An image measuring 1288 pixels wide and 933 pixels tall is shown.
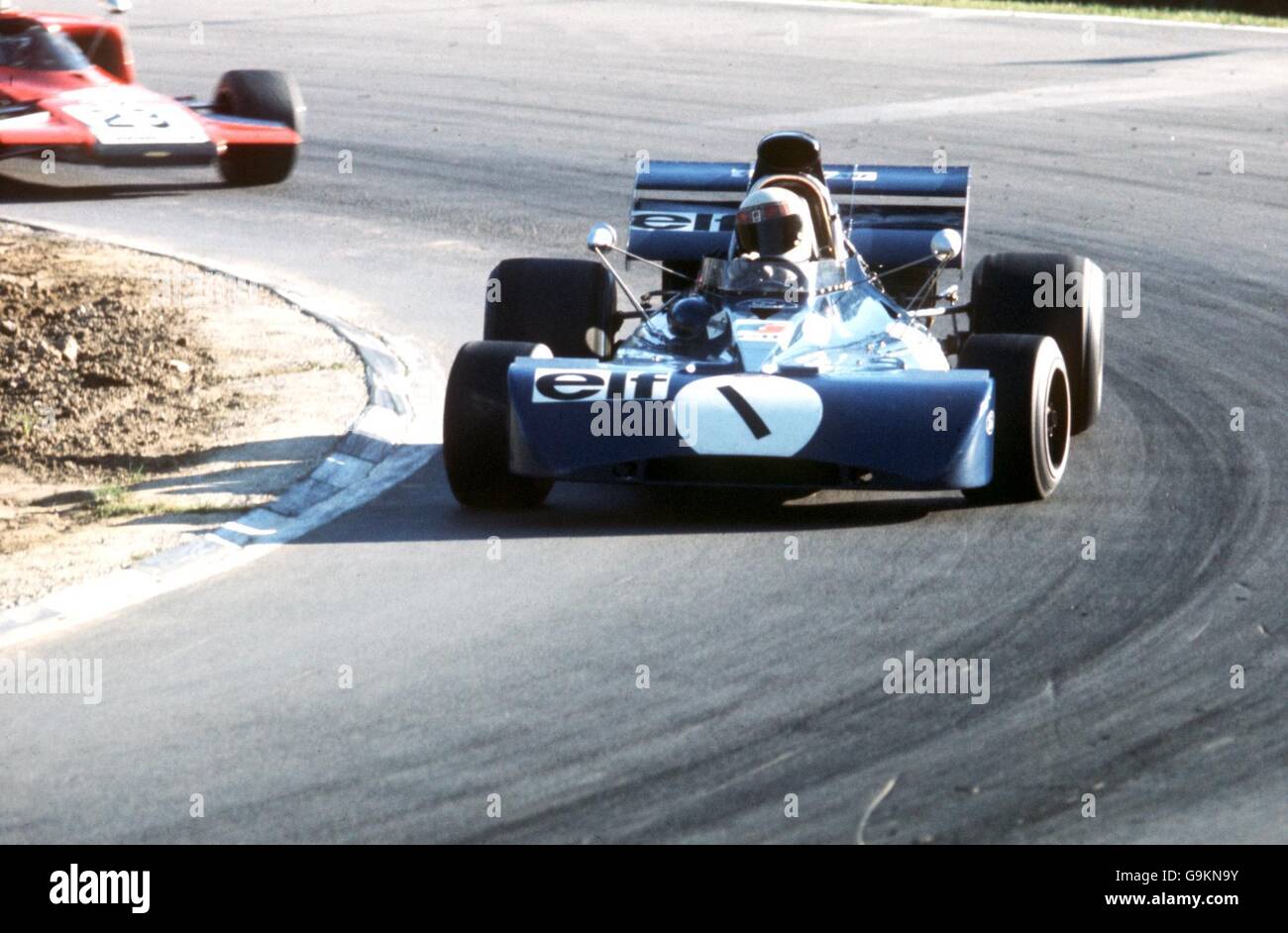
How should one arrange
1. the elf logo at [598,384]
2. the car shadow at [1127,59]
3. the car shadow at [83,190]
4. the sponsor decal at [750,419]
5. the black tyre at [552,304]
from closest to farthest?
the sponsor decal at [750,419] → the elf logo at [598,384] → the black tyre at [552,304] → the car shadow at [83,190] → the car shadow at [1127,59]

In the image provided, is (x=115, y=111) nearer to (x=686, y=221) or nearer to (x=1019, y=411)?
(x=686, y=221)

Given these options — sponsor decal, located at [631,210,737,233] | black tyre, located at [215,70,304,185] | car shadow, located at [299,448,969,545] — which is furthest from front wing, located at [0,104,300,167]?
car shadow, located at [299,448,969,545]

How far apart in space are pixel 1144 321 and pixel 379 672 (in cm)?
649

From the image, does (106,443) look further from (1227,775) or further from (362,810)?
(1227,775)

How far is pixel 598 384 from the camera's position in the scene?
25.8 feet

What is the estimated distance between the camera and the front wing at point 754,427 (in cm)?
767

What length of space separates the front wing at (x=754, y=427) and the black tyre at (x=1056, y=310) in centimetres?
147

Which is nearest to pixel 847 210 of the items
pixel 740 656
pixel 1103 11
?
pixel 740 656

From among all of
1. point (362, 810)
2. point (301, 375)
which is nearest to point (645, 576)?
point (362, 810)

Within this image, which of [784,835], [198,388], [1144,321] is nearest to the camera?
[784,835]

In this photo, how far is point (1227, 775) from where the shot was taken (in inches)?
219

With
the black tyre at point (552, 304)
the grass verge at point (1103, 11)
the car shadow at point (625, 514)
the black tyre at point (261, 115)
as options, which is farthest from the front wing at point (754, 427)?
the grass verge at point (1103, 11)

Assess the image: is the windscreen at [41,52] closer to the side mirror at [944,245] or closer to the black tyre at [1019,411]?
the side mirror at [944,245]

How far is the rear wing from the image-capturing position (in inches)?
417
